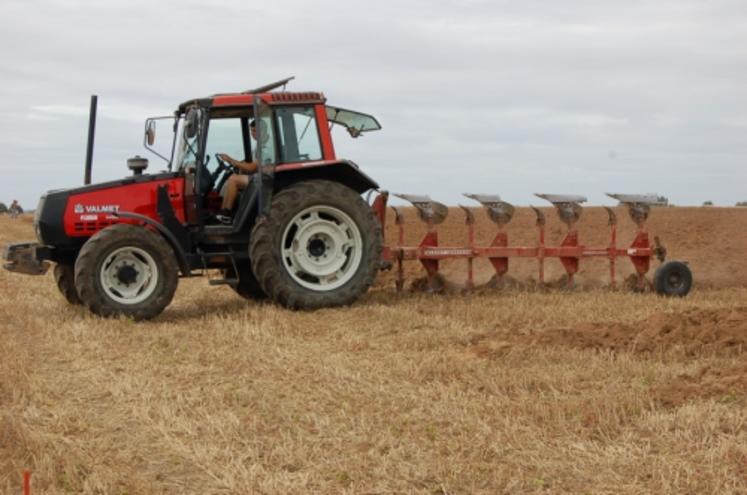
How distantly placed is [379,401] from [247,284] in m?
5.20

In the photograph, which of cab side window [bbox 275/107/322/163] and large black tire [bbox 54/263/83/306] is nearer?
cab side window [bbox 275/107/322/163]

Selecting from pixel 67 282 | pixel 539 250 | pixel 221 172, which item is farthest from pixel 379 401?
pixel 539 250

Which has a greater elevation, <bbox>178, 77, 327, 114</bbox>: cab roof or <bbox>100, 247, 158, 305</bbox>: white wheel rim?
<bbox>178, 77, 327, 114</bbox>: cab roof

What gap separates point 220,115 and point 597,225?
1038cm

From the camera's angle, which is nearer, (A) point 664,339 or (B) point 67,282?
(A) point 664,339

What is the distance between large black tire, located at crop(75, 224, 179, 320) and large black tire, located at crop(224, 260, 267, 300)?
1.24m

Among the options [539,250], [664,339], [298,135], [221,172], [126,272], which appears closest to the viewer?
[664,339]

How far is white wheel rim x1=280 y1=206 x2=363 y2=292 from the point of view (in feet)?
30.1

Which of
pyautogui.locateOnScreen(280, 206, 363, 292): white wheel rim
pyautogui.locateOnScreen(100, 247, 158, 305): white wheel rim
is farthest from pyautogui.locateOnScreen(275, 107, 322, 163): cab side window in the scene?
pyautogui.locateOnScreen(100, 247, 158, 305): white wheel rim

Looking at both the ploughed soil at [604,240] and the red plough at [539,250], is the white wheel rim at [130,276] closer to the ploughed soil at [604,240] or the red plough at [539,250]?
the red plough at [539,250]

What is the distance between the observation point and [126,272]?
845 cm

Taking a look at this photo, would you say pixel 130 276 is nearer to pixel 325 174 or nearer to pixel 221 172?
pixel 221 172

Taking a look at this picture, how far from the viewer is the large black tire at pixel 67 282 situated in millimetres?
9262

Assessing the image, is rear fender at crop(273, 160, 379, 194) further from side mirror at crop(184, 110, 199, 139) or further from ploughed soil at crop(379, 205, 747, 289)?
ploughed soil at crop(379, 205, 747, 289)
